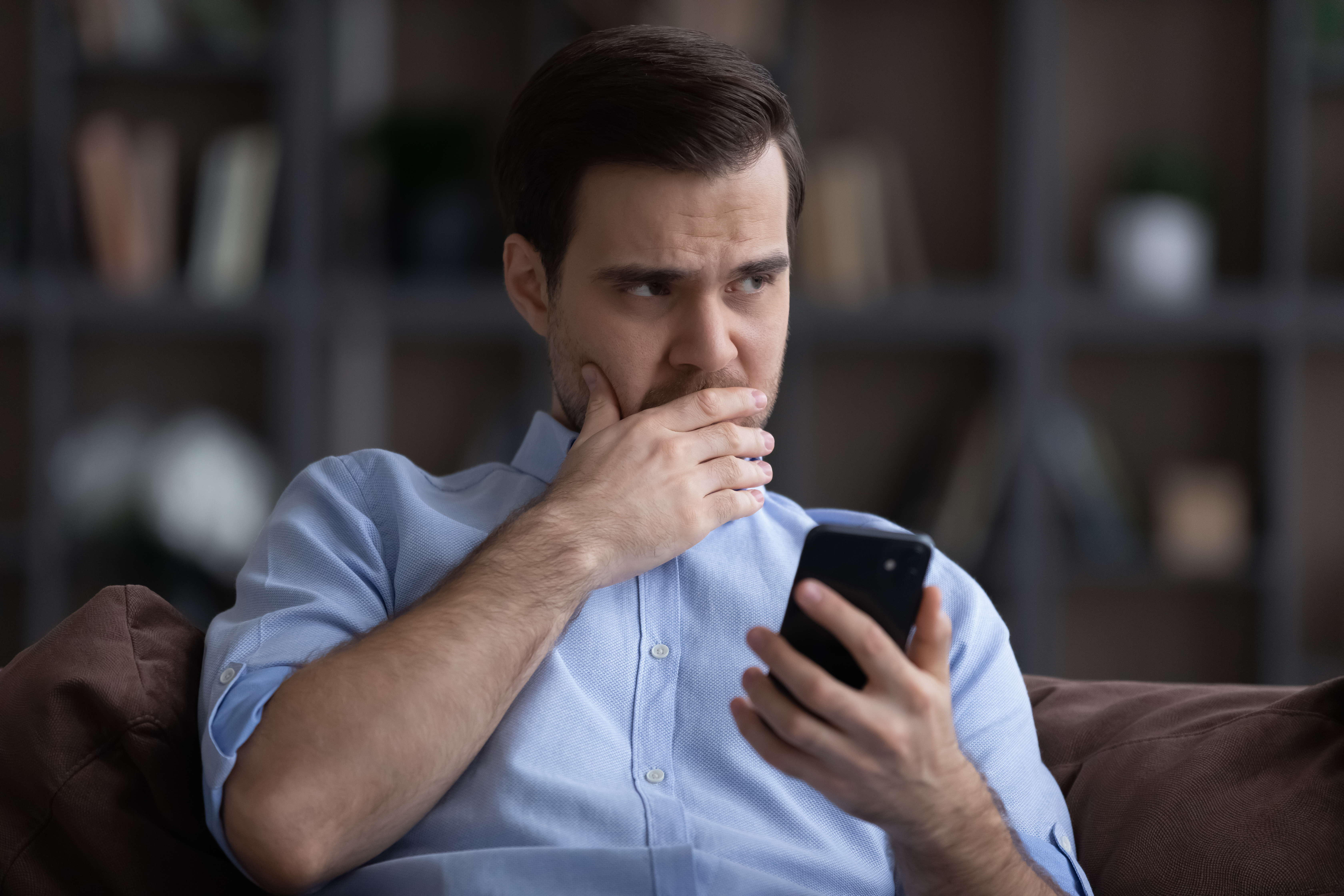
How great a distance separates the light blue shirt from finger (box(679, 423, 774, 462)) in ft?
0.35

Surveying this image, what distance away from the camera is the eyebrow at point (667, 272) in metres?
1.18

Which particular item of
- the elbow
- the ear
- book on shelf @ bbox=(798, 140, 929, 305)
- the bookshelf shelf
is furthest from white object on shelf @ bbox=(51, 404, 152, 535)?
the elbow

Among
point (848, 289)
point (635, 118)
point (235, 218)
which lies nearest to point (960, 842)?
point (635, 118)

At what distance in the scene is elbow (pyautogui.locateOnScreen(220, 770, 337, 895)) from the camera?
0.88m

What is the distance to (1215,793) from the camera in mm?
1044

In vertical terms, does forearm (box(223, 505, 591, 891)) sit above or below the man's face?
below

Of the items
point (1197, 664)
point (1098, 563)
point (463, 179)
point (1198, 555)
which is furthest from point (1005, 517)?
point (463, 179)

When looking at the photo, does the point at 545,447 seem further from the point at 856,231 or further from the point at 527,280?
the point at 856,231

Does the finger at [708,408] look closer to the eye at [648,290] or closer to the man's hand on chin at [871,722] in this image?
the eye at [648,290]

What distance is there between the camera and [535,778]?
102 cm

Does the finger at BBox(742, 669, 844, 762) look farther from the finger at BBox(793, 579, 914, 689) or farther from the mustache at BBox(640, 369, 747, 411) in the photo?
the mustache at BBox(640, 369, 747, 411)

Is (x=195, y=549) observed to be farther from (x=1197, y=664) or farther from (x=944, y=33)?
(x=1197, y=664)

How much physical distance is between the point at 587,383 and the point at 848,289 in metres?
1.75

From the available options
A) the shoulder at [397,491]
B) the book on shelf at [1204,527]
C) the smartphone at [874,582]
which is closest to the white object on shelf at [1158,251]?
the book on shelf at [1204,527]
